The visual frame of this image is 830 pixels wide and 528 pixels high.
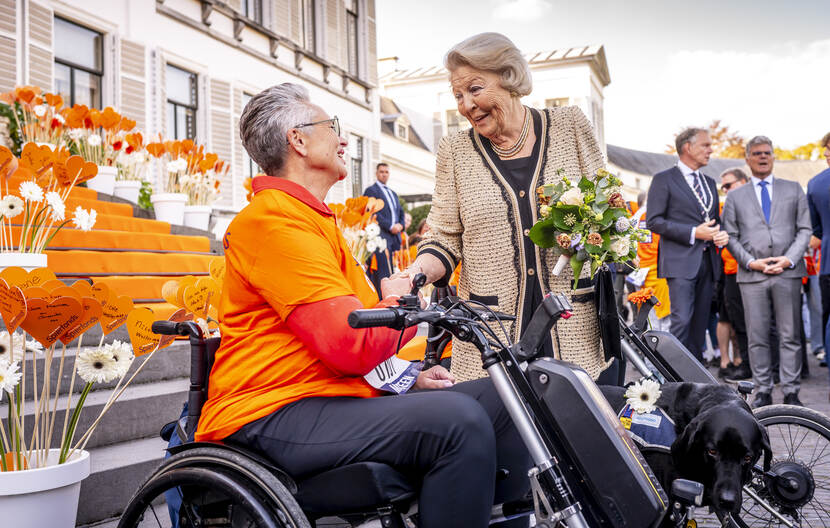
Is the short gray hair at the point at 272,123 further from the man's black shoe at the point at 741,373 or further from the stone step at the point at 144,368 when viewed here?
the man's black shoe at the point at 741,373

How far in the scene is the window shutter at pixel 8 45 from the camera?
9.91 m

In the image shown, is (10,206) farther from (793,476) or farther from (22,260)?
(793,476)

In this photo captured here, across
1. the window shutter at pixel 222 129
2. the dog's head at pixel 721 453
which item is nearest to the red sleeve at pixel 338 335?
the dog's head at pixel 721 453

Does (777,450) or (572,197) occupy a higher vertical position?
(572,197)

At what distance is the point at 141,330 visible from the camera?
2.83 meters

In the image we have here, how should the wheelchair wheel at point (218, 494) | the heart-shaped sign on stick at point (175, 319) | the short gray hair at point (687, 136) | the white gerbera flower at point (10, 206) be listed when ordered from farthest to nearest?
1. the short gray hair at point (687, 136)
2. the white gerbera flower at point (10, 206)
3. the heart-shaped sign on stick at point (175, 319)
4. the wheelchair wheel at point (218, 494)

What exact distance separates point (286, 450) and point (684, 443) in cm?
144

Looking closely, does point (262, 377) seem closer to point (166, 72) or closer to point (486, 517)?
point (486, 517)

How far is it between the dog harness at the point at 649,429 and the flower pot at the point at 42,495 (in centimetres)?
194

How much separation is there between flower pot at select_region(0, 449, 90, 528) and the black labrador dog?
75.6 inches

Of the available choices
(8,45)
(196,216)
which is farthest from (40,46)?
(196,216)

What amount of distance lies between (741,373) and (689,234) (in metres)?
2.95

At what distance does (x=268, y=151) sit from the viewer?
245 cm

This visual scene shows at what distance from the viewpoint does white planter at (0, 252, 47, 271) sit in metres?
4.02
